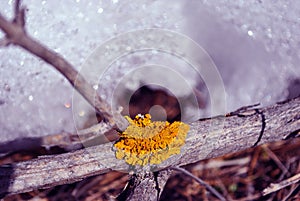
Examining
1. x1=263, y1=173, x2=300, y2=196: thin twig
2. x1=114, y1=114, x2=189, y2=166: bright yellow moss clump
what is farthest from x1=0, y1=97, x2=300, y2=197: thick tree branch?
x1=263, y1=173, x2=300, y2=196: thin twig

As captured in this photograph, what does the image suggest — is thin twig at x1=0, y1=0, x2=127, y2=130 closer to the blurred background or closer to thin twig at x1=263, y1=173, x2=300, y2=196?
the blurred background

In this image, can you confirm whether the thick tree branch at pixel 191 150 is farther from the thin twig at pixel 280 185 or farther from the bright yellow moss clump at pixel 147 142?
the thin twig at pixel 280 185

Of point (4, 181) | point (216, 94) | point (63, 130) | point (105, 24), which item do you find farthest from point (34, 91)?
point (216, 94)

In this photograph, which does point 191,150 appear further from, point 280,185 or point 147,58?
point 147,58

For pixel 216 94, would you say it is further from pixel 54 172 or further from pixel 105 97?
pixel 54 172

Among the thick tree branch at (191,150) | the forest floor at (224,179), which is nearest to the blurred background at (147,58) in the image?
the forest floor at (224,179)
